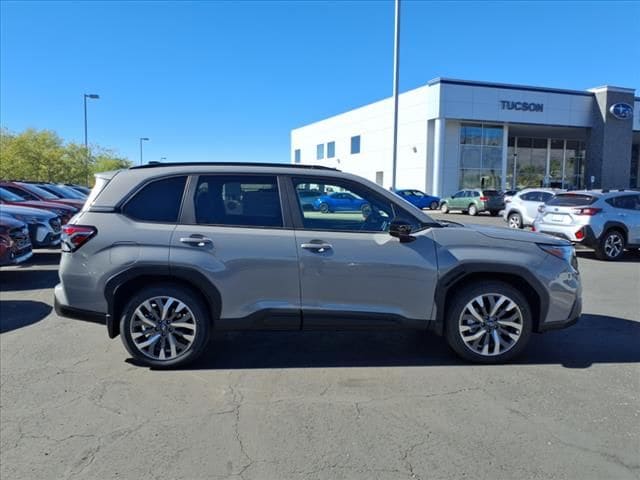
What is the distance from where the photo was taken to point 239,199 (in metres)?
4.41

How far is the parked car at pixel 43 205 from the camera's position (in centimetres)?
1179

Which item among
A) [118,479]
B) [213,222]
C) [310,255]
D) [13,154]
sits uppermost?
[13,154]

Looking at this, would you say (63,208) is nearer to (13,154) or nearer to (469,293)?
(469,293)

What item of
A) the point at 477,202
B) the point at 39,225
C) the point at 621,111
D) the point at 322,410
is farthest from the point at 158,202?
the point at 621,111

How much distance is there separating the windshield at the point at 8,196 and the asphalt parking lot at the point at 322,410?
8.76 metres

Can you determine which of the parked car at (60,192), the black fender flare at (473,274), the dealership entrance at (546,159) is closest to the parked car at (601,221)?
the black fender flare at (473,274)

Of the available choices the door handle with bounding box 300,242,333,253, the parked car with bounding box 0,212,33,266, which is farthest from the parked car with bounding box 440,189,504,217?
the door handle with bounding box 300,242,333,253

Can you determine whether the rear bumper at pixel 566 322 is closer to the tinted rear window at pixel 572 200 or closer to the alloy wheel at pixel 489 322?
the alloy wheel at pixel 489 322

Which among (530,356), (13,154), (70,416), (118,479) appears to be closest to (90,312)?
(70,416)

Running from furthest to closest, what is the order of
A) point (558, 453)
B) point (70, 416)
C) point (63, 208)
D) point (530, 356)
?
point (63, 208) < point (530, 356) < point (70, 416) < point (558, 453)

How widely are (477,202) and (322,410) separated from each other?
2585 centimetres

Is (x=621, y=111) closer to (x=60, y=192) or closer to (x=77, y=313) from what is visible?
(x=60, y=192)

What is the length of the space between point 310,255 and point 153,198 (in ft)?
4.97

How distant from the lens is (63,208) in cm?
1222
